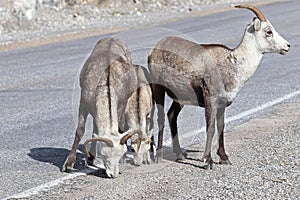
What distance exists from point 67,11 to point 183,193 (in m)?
23.5


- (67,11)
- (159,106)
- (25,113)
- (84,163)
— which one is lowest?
(67,11)

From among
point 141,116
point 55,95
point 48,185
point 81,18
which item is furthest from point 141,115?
point 81,18

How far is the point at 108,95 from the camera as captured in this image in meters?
6.91

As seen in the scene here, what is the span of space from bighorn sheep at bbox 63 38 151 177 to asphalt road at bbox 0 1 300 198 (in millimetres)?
272

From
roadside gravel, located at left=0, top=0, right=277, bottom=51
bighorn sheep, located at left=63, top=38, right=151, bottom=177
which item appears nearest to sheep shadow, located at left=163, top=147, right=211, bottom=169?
bighorn sheep, located at left=63, top=38, right=151, bottom=177

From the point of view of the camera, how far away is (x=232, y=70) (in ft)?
24.7

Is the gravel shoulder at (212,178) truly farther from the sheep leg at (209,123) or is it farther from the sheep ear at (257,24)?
the sheep ear at (257,24)

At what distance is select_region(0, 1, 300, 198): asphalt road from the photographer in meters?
7.83

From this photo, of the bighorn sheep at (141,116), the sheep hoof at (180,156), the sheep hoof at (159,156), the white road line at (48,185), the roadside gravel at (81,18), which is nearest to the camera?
the white road line at (48,185)

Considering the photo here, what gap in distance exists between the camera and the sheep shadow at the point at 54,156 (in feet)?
25.7

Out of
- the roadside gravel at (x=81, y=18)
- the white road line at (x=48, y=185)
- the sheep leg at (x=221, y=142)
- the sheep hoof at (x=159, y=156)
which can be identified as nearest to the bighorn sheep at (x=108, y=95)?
the white road line at (x=48, y=185)

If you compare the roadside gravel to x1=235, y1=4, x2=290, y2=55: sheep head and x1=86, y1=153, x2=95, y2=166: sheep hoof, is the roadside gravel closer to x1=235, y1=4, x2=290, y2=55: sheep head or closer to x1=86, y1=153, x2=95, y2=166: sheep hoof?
x1=86, y1=153, x2=95, y2=166: sheep hoof

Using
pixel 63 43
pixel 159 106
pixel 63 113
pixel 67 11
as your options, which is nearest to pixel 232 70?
pixel 159 106

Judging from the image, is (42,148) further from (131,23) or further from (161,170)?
(131,23)
